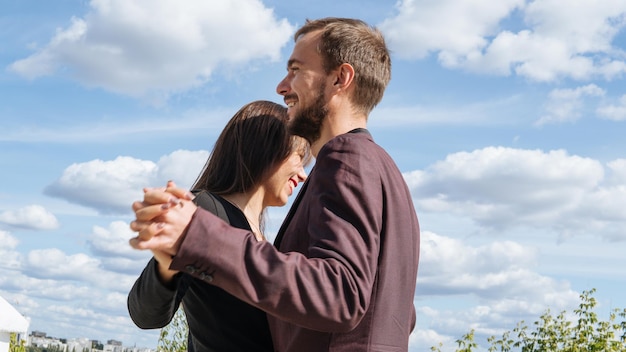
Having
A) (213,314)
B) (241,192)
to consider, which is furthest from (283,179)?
(213,314)

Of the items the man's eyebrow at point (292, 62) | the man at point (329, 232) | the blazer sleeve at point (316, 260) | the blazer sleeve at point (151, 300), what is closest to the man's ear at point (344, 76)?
the man at point (329, 232)

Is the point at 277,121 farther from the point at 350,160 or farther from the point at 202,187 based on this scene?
the point at 350,160

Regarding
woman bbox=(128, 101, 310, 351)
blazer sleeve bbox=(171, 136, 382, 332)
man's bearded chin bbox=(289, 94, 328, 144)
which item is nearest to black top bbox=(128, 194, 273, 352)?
woman bbox=(128, 101, 310, 351)

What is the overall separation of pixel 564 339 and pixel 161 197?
9453 millimetres

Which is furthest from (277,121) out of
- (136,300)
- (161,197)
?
(161,197)

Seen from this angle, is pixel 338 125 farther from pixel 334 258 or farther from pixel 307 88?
pixel 334 258

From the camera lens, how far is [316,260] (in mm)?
1782

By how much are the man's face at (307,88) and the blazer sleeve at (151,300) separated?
1.89 ft

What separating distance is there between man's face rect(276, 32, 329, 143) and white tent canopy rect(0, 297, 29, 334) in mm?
9501

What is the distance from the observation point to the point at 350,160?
2.00m

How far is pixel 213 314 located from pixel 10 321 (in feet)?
29.7

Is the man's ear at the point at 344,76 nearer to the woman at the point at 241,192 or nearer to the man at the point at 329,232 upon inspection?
the man at the point at 329,232

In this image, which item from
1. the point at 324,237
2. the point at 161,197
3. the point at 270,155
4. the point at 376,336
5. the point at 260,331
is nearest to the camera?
the point at 161,197

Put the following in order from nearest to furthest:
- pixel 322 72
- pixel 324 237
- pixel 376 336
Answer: pixel 324 237 < pixel 376 336 < pixel 322 72
